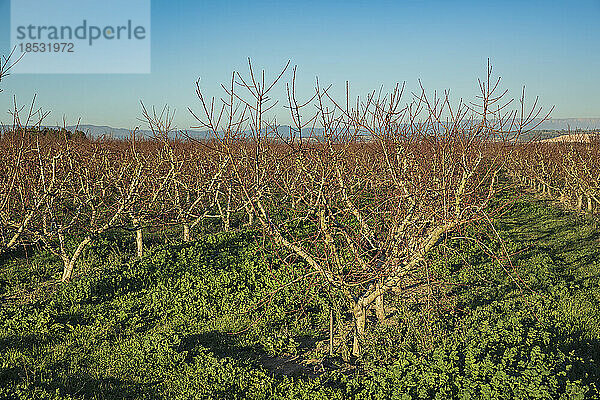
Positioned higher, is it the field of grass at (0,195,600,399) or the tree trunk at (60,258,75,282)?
the tree trunk at (60,258,75,282)

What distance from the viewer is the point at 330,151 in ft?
19.1

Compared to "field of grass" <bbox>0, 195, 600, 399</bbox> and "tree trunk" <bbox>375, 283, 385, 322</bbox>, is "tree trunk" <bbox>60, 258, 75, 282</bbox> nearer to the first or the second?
"field of grass" <bbox>0, 195, 600, 399</bbox>

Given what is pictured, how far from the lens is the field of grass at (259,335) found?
15.3 feet

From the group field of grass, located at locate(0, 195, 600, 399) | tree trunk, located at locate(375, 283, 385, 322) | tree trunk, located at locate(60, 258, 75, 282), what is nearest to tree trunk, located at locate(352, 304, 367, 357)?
field of grass, located at locate(0, 195, 600, 399)

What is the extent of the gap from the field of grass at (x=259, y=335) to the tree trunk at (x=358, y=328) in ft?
0.38

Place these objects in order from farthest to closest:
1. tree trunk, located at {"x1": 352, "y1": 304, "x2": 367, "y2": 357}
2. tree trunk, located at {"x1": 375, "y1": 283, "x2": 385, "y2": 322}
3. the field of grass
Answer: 1. tree trunk, located at {"x1": 375, "y1": 283, "x2": 385, "y2": 322}
2. tree trunk, located at {"x1": 352, "y1": 304, "x2": 367, "y2": 357}
3. the field of grass

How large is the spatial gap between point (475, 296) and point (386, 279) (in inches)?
95.4

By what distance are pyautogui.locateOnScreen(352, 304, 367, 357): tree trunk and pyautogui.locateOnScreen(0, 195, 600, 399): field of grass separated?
12cm

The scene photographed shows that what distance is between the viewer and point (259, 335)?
6.16 metres

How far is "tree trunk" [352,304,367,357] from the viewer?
5363 millimetres

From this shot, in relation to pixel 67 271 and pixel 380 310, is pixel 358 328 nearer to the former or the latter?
pixel 380 310

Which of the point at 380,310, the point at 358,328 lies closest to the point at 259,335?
the point at 358,328

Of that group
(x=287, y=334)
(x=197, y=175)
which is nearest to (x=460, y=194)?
(x=287, y=334)

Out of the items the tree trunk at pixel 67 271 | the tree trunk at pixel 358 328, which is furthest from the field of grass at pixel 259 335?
the tree trunk at pixel 67 271
